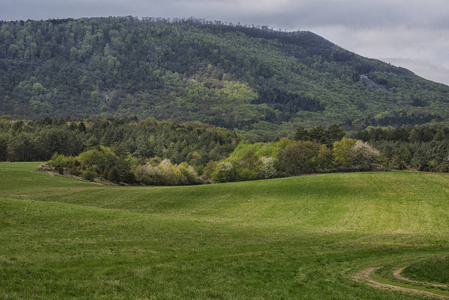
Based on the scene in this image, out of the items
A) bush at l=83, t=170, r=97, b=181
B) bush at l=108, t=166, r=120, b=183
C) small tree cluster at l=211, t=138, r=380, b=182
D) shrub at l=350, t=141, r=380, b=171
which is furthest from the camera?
shrub at l=350, t=141, r=380, b=171

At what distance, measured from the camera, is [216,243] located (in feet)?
106

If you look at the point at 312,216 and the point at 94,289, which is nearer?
the point at 94,289

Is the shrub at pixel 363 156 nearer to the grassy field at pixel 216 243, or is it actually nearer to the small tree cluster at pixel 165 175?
the grassy field at pixel 216 243

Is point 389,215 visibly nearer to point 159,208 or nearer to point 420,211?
point 420,211

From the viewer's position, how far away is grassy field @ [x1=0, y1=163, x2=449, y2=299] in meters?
17.8

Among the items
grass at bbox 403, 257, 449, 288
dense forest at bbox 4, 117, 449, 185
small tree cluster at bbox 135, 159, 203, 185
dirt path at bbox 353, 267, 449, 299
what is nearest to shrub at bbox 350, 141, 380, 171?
dense forest at bbox 4, 117, 449, 185

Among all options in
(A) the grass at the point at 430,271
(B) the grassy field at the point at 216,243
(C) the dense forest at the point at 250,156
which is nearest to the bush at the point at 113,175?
(C) the dense forest at the point at 250,156

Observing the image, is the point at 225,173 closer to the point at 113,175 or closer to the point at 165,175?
the point at 165,175

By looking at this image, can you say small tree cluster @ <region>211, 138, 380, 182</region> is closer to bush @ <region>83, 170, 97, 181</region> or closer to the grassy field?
bush @ <region>83, 170, 97, 181</region>

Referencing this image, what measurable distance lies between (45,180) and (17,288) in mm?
77473

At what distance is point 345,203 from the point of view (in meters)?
66.2

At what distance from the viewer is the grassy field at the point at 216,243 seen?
701 inches

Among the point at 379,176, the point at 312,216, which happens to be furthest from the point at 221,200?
the point at 379,176

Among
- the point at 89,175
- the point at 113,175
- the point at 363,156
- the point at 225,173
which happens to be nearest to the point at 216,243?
the point at 89,175
